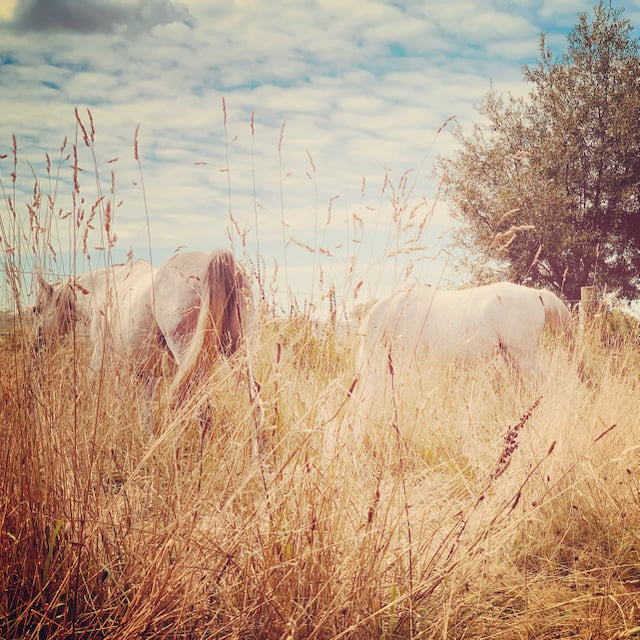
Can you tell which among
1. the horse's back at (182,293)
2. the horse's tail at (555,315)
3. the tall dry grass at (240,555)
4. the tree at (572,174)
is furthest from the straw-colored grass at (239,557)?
the tree at (572,174)

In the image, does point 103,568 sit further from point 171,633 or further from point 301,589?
point 301,589

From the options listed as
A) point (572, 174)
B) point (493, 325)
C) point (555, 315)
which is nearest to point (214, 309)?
point (493, 325)

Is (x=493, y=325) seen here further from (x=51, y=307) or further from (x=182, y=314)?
(x=51, y=307)

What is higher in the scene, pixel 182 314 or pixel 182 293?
pixel 182 293

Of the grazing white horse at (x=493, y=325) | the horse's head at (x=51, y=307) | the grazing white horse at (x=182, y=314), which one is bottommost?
the grazing white horse at (x=493, y=325)

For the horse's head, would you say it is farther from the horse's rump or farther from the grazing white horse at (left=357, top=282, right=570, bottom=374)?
the grazing white horse at (left=357, top=282, right=570, bottom=374)

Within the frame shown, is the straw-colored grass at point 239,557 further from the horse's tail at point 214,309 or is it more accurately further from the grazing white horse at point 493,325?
the grazing white horse at point 493,325

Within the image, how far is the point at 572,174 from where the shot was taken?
12828 millimetres

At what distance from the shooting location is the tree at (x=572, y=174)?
12.4 metres

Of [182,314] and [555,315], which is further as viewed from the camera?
[555,315]

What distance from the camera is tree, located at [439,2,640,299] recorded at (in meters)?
12.4

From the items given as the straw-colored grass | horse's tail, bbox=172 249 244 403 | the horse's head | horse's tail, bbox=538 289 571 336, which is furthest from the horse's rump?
horse's tail, bbox=538 289 571 336

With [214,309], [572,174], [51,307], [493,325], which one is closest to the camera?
[51,307]

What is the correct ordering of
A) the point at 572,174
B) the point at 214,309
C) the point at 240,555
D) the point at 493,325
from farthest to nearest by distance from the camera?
1. the point at 572,174
2. the point at 493,325
3. the point at 214,309
4. the point at 240,555
